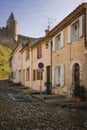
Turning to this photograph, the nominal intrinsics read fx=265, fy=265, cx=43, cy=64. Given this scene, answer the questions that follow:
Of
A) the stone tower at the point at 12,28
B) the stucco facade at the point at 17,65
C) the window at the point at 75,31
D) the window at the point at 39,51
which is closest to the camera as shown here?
the window at the point at 75,31

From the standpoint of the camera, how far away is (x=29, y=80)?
31281 millimetres

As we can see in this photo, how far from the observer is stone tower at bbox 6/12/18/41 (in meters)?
100

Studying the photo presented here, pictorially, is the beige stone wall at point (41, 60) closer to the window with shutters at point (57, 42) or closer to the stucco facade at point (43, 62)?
the stucco facade at point (43, 62)

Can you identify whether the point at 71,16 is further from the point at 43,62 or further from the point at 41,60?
the point at 41,60

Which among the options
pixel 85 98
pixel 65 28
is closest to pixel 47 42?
pixel 65 28

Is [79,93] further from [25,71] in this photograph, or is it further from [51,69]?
[25,71]

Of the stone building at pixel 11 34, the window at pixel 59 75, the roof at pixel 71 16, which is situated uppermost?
the stone building at pixel 11 34

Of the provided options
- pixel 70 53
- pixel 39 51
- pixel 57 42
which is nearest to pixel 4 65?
pixel 39 51

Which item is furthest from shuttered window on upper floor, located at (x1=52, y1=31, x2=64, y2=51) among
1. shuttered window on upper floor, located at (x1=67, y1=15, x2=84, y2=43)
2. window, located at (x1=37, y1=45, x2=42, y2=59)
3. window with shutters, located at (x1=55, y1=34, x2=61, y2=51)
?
window, located at (x1=37, y1=45, x2=42, y2=59)

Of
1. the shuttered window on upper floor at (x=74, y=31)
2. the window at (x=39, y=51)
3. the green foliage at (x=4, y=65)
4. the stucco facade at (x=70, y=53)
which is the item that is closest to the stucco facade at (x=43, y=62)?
the window at (x=39, y=51)

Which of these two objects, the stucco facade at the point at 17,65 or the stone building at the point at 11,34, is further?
the stone building at the point at 11,34

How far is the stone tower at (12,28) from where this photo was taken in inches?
3947

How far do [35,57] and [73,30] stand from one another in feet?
38.9

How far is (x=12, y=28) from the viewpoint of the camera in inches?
4018
